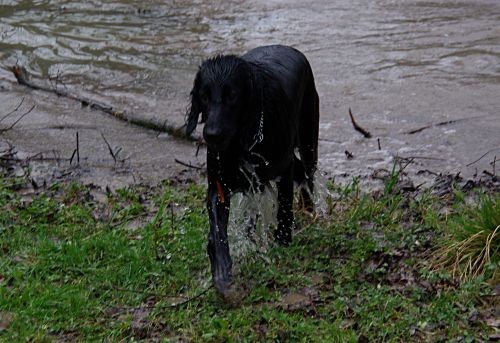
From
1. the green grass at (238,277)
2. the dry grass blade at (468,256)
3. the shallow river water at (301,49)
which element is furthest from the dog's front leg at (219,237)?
the shallow river water at (301,49)

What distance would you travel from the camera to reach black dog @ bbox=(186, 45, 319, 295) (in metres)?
4.38

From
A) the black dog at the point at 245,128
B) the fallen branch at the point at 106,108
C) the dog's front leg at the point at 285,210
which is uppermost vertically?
the black dog at the point at 245,128

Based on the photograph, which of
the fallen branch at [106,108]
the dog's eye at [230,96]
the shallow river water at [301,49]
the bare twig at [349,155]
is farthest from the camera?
the fallen branch at [106,108]

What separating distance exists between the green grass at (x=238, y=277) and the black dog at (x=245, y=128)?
34 centimetres

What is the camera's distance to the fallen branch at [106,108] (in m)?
8.53

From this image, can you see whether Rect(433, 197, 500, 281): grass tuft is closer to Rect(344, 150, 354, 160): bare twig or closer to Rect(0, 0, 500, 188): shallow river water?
Rect(0, 0, 500, 188): shallow river water

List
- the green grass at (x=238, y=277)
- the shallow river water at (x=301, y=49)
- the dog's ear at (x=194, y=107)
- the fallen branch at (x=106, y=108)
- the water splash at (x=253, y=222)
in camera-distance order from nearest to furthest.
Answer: the green grass at (x=238, y=277)
the dog's ear at (x=194, y=107)
the water splash at (x=253, y=222)
the shallow river water at (x=301, y=49)
the fallen branch at (x=106, y=108)

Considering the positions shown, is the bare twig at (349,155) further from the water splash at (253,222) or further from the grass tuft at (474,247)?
the grass tuft at (474,247)

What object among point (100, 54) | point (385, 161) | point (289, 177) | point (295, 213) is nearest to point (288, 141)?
point (289, 177)

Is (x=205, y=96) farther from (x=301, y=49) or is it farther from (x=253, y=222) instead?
(x=301, y=49)

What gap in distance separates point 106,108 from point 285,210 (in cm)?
441

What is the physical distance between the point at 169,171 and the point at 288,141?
2.68 metres

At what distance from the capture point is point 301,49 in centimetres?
1168

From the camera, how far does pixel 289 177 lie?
17.7 ft
